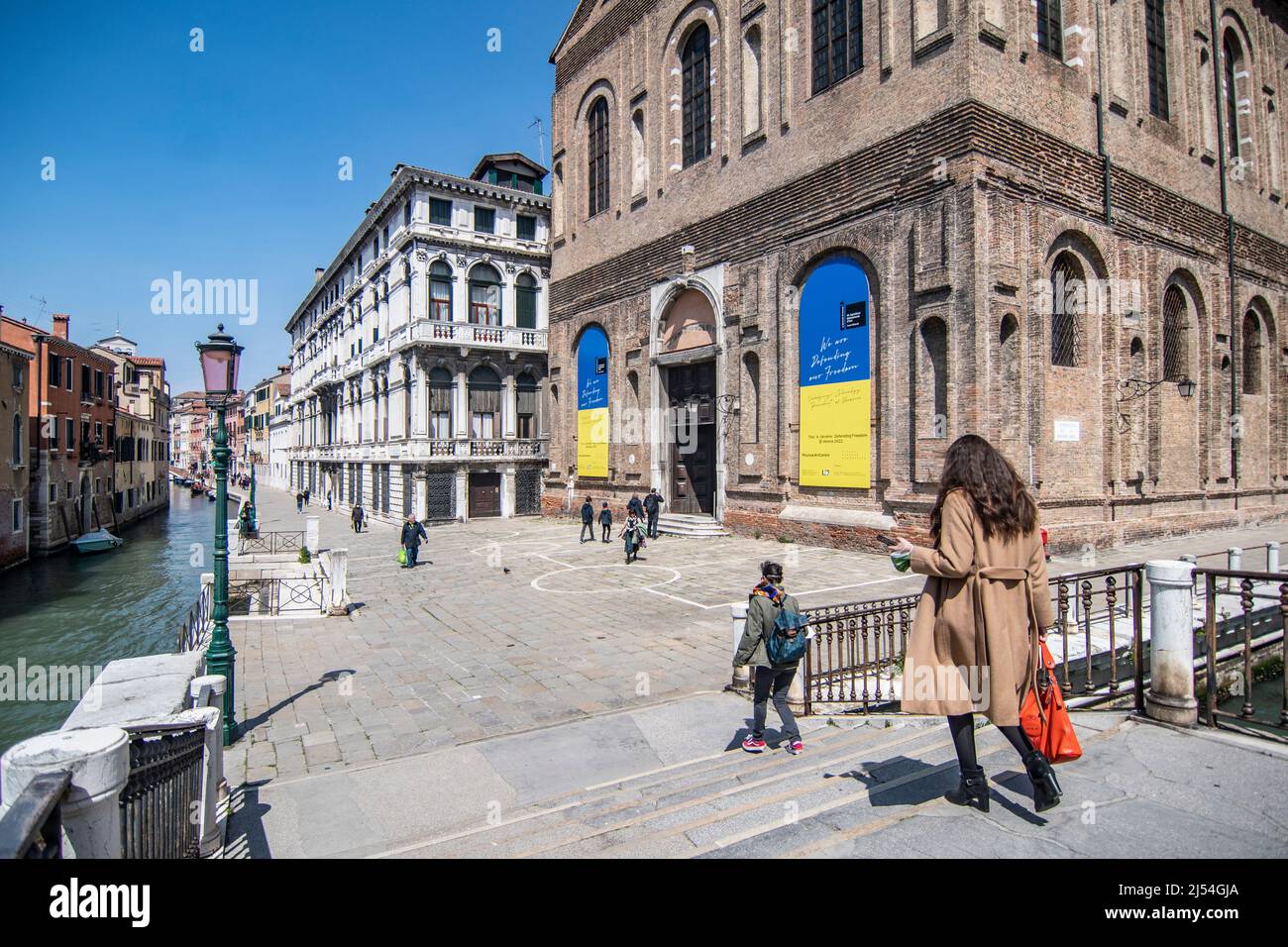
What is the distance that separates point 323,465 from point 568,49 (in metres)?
31.3

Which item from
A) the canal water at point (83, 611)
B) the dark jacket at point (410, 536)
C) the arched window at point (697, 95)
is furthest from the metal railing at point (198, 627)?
the arched window at point (697, 95)

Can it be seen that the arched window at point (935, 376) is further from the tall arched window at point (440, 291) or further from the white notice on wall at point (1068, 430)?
the tall arched window at point (440, 291)

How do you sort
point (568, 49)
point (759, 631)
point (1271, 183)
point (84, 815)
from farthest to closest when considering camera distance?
point (568, 49)
point (1271, 183)
point (759, 631)
point (84, 815)

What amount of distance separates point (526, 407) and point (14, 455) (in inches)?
758

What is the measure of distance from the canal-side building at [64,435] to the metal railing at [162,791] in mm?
30901

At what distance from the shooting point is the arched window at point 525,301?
3272 centimetres

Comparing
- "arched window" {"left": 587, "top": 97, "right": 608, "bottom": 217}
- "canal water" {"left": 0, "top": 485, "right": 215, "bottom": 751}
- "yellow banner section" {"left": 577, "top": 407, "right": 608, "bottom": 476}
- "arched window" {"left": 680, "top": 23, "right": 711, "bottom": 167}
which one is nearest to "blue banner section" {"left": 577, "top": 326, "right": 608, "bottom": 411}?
"yellow banner section" {"left": 577, "top": 407, "right": 608, "bottom": 476}

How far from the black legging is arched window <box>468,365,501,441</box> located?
95.5 ft

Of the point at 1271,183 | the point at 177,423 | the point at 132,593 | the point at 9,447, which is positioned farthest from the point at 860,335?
the point at 177,423

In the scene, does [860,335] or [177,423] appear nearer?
[860,335]

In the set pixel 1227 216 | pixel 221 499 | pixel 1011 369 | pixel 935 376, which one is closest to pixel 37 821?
pixel 221 499

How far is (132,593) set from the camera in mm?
23062

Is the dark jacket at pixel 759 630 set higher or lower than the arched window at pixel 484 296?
lower
